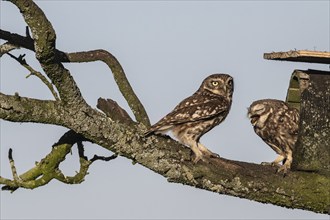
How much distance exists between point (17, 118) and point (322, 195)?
288 cm

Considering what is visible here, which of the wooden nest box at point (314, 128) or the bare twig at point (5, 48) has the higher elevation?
the bare twig at point (5, 48)

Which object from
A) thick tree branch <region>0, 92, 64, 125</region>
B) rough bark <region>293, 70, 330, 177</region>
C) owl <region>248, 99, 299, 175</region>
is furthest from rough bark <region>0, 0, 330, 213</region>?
owl <region>248, 99, 299, 175</region>

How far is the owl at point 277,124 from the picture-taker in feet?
27.9

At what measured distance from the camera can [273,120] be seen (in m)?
8.61

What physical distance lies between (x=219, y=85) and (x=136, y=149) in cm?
284

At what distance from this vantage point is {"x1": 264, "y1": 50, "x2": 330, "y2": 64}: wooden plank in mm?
7805

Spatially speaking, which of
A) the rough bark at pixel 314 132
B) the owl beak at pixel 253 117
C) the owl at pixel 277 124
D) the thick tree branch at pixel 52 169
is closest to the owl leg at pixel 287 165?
the owl at pixel 277 124

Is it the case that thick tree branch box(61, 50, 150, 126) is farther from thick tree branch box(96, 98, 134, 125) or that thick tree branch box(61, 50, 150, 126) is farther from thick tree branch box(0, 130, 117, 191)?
thick tree branch box(0, 130, 117, 191)

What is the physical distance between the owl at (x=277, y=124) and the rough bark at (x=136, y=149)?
898 millimetres

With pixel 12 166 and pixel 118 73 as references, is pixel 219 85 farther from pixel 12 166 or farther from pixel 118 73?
pixel 12 166

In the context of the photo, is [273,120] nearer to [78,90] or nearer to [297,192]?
[297,192]

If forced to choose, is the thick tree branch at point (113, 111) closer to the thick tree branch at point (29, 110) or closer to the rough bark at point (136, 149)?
the rough bark at point (136, 149)

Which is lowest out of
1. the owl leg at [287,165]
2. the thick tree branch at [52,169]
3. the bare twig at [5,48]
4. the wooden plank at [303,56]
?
the owl leg at [287,165]

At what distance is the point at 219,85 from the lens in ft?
31.7
